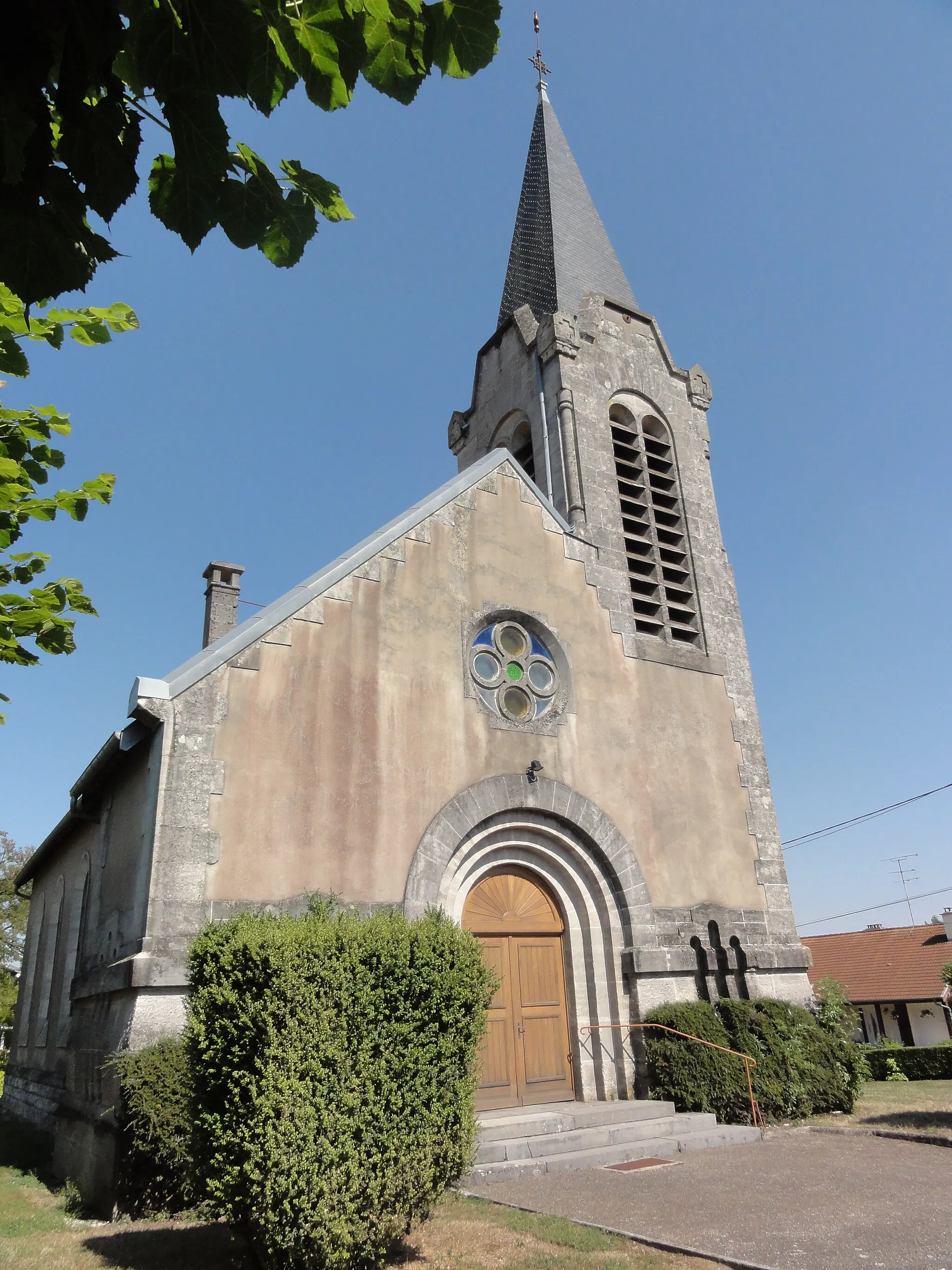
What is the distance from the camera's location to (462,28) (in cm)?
258

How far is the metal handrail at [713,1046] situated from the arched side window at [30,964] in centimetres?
1085

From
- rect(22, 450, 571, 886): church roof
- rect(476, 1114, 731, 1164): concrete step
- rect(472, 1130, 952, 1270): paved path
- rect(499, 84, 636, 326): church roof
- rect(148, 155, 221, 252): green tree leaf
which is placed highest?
rect(499, 84, 636, 326): church roof

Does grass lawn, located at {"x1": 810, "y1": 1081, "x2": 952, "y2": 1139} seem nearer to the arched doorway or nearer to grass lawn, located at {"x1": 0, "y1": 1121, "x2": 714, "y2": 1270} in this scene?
the arched doorway

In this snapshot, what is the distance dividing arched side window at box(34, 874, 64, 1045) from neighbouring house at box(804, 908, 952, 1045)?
23.2 metres

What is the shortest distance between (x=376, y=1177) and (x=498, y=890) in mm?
6038

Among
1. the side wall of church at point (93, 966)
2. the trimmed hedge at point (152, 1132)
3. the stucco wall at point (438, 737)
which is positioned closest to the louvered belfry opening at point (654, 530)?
the stucco wall at point (438, 737)

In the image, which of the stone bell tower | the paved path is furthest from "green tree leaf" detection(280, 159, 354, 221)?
the stone bell tower

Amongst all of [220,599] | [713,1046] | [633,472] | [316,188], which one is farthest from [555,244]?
[316,188]

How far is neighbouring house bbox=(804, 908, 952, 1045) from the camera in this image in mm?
29609

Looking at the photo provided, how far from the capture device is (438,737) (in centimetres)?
1055

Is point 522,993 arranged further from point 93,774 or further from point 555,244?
point 555,244

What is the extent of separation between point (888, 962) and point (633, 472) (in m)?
25.5

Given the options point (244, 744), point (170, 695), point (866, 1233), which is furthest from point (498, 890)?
point (866, 1233)

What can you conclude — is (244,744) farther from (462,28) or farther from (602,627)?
(462,28)
